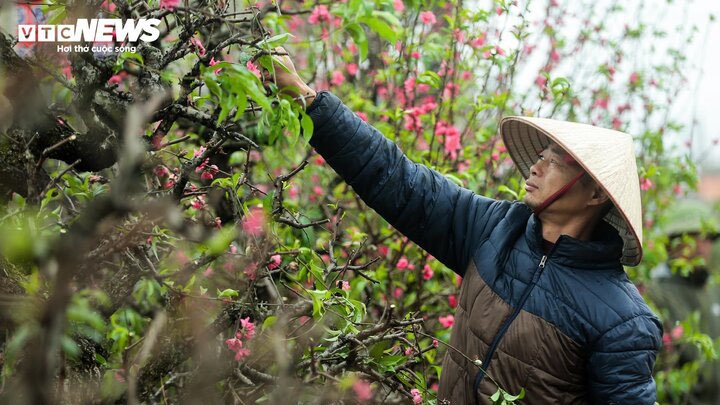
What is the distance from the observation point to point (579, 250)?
229 cm

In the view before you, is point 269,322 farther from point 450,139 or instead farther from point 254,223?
point 450,139

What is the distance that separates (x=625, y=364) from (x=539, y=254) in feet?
1.42

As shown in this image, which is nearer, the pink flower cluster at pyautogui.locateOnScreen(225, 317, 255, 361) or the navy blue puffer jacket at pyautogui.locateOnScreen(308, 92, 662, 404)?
the pink flower cluster at pyautogui.locateOnScreen(225, 317, 255, 361)

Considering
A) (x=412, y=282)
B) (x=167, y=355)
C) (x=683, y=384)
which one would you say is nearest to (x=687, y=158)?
(x=683, y=384)

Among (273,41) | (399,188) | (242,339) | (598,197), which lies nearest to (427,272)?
(399,188)

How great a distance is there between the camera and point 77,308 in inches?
44.2

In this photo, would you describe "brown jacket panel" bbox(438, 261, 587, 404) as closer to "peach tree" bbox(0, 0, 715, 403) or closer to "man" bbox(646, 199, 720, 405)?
"peach tree" bbox(0, 0, 715, 403)

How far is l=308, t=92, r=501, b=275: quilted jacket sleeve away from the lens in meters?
2.28

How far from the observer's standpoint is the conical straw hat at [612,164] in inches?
89.0

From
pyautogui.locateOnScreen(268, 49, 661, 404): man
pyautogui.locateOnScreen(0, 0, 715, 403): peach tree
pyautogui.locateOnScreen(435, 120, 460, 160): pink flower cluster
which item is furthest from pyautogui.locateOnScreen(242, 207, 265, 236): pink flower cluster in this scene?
pyautogui.locateOnScreen(435, 120, 460, 160): pink flower cluster

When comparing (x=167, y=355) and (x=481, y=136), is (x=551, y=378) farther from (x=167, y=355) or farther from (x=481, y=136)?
(x=481, y=136)

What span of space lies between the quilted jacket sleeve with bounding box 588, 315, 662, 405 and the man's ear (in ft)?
1.30

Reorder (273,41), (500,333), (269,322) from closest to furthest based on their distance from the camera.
→ (273,41) → (269,322) → (500,333)

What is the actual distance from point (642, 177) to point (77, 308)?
3316 mm
